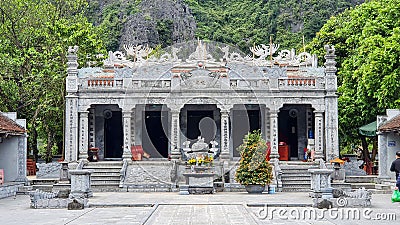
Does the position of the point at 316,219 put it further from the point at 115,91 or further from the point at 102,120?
the point at 102,120

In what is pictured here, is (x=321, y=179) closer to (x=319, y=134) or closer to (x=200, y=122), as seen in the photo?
(x=319, y=134)

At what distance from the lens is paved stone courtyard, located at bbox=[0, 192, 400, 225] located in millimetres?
13102

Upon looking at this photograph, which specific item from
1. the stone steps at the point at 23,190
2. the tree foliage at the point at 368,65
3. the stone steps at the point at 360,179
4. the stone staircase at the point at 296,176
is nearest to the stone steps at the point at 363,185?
the stone steps at the point at 360,179

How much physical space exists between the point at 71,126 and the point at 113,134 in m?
3.22

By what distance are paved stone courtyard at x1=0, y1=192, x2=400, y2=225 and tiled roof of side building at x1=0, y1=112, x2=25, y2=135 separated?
10.4ft

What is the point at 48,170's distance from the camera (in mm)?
25375

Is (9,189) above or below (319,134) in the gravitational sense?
below

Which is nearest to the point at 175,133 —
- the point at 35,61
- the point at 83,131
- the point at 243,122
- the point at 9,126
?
the point at 243,122

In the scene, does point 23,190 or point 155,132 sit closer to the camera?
point 23,190

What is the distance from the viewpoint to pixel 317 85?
24844 mm

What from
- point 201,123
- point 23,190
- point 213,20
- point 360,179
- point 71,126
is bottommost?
point 23,190


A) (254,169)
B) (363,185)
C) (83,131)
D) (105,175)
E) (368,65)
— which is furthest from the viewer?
(83,131)

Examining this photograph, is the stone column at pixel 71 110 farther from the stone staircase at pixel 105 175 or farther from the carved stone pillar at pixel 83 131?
the stone staircase at pixel 105 175

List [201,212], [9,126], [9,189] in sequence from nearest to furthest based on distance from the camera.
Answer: [201,212]
[9,189]
[9,126]
